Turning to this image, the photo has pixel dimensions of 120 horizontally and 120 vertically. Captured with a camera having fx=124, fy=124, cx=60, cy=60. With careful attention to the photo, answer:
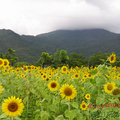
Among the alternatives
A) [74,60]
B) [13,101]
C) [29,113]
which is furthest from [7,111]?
[74,60]

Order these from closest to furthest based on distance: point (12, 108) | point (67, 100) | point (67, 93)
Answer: point (12, 108), point (67, 93), point (67, 100)

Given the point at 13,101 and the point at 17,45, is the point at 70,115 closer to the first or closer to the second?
the point at 13,101

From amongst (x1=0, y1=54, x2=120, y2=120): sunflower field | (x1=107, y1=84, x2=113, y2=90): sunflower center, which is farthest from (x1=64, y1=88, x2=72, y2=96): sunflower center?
(x1=107, y1=84, x2=113, y2=90): sunflower center

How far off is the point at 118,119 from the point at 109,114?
0.24 metres

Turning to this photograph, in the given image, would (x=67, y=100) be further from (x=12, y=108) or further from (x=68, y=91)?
(x=12, y=108)

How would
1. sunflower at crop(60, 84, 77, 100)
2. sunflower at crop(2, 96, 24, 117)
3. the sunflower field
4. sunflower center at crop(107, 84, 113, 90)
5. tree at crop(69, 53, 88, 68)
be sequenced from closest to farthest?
sunflower at crop(2, 96, 24, 117) < the sunflower field < sunflower at crop(60, 84, 77, 100) < sunflower center at crop(107, 84, 113, 90) < tree at crop(69, 53, 88, 68)

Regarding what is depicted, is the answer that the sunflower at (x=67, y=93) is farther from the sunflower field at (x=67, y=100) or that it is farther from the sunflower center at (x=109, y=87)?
the sunflower center at (x=109, y=87)

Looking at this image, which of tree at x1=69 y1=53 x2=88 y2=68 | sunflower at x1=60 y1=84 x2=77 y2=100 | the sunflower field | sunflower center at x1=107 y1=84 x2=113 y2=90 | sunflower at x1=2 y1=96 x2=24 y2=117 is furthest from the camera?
tree at x1=69 y1=53 x2=88 y2=68

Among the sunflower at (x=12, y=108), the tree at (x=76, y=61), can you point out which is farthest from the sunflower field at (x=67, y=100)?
the tree at (x=76, y=61)

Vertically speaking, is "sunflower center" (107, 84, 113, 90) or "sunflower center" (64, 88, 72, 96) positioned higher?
"sunflower center" (107, 84, 113, 90)

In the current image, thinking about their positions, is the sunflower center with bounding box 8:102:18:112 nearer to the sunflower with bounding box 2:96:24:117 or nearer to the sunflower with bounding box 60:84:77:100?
the sunflower with bounding box 2:96:24:117

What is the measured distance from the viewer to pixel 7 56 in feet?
167

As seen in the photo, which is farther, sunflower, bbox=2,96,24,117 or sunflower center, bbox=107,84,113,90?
sunflower center, bbox=107,84,113,90

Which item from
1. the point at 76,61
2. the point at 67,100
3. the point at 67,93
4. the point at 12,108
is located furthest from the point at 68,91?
the point at 76,61
